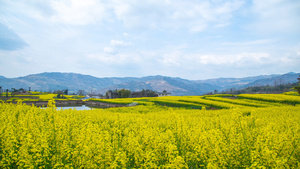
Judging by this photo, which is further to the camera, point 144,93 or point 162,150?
point 144,93

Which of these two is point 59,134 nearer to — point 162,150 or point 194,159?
point 162,150

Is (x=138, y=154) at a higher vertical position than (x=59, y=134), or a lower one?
lower

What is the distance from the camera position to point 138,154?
562 centimetres

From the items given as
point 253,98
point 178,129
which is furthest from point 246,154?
point 253,98

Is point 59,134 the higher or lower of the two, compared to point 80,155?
higher

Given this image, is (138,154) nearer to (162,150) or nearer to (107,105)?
(162,150)

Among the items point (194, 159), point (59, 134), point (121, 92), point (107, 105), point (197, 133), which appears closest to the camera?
point (194, 159)

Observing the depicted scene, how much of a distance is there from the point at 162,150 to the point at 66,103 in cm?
6909

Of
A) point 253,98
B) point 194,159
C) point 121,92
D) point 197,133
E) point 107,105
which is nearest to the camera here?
point 194,159

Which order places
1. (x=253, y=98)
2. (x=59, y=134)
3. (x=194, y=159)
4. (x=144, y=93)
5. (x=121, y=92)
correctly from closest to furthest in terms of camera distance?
(x=194, y=159) < (x=59, y=134) < (x=253, y=98) < (x=121, y=92) < (x=144, y=93)

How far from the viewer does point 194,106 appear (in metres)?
35.1

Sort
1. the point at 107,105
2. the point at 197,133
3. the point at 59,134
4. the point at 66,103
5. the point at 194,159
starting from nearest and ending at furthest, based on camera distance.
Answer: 1. the point at 194,159
2. the point at 59,134
3. the point at 197,133
4. the point at 107,105
5. the point at 66,103

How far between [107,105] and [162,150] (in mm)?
54034

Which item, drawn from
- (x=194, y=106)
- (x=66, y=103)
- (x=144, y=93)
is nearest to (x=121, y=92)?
(x=144, y=93)
